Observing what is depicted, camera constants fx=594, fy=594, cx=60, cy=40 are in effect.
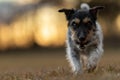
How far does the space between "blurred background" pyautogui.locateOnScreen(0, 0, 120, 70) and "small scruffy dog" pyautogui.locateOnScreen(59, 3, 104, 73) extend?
12.7 metres

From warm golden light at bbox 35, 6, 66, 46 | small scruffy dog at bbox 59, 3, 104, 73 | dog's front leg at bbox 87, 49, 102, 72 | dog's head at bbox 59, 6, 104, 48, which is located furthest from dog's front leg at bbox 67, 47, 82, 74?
warm golden light at bbox 35, 6, 66, 46

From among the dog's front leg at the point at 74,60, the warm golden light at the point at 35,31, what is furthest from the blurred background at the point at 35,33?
the dog's front leg at the point at 74,60

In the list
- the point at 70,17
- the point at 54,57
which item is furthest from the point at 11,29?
the point at 70,17

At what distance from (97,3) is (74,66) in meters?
22.3

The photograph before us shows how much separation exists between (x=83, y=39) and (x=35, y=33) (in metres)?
18.1

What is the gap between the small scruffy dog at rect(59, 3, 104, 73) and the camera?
46.7 ft

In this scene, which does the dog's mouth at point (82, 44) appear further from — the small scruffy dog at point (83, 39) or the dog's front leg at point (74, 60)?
the dog's front leg at point (74, 60)

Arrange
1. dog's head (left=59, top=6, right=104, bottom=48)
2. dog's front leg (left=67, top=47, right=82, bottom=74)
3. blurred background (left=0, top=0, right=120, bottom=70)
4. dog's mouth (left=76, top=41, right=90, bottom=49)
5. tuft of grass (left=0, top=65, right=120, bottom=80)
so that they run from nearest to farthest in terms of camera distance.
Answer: tuft of grass (left=0, top=65, right=120, bottom=80) → dog's head (left=59, top=6, right=104, bottom=48) → dog's mouth (left=76, top=41, right=90, bottom=49) → dog's front leg (left=67, top=47, right=82, bottom=74) → blurred background (left=0, top=0, right=120, bottom=70)

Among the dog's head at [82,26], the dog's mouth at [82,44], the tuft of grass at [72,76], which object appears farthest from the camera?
the dog's mouth at [82,44]

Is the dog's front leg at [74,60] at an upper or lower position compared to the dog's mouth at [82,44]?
lower

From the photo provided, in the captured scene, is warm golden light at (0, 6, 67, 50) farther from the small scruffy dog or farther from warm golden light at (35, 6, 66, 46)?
the small scruffy dog

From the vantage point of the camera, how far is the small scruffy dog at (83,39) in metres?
14.2

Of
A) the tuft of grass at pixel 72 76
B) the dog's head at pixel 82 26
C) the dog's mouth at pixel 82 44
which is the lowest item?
the tuft of grass at pixel 72 76

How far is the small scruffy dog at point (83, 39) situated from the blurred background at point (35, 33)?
12.7m
